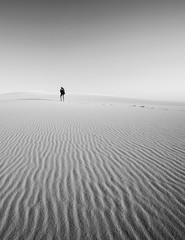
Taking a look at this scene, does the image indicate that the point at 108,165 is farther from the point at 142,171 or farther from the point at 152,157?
the point at 152,157

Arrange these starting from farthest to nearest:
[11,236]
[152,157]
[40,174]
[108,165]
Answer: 1. [152,157]
2. [108,165]
3. [40,174]
4. [11,236]

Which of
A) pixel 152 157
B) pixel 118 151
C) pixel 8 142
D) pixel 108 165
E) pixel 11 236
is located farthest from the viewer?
pixel 8 142

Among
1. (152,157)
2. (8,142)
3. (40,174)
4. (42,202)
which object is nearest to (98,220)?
(42,202)

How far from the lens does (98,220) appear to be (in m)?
2.60

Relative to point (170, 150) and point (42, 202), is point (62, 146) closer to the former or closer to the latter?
point (42, 202)

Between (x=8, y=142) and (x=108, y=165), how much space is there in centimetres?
403

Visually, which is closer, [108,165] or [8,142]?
[108,165]

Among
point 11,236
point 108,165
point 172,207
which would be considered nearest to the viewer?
point 11,236

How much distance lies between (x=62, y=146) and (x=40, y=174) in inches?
82.1

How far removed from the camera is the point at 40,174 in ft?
13.1

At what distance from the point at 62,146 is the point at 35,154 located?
3.40ft

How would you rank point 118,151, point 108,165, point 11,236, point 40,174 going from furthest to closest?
point 118,151 < point 108,165 < point 40,174 < point 11,236

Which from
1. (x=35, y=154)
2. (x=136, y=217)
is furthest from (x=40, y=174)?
(x=136, y=217)

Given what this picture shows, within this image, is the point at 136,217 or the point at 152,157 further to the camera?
the point at 152,157
